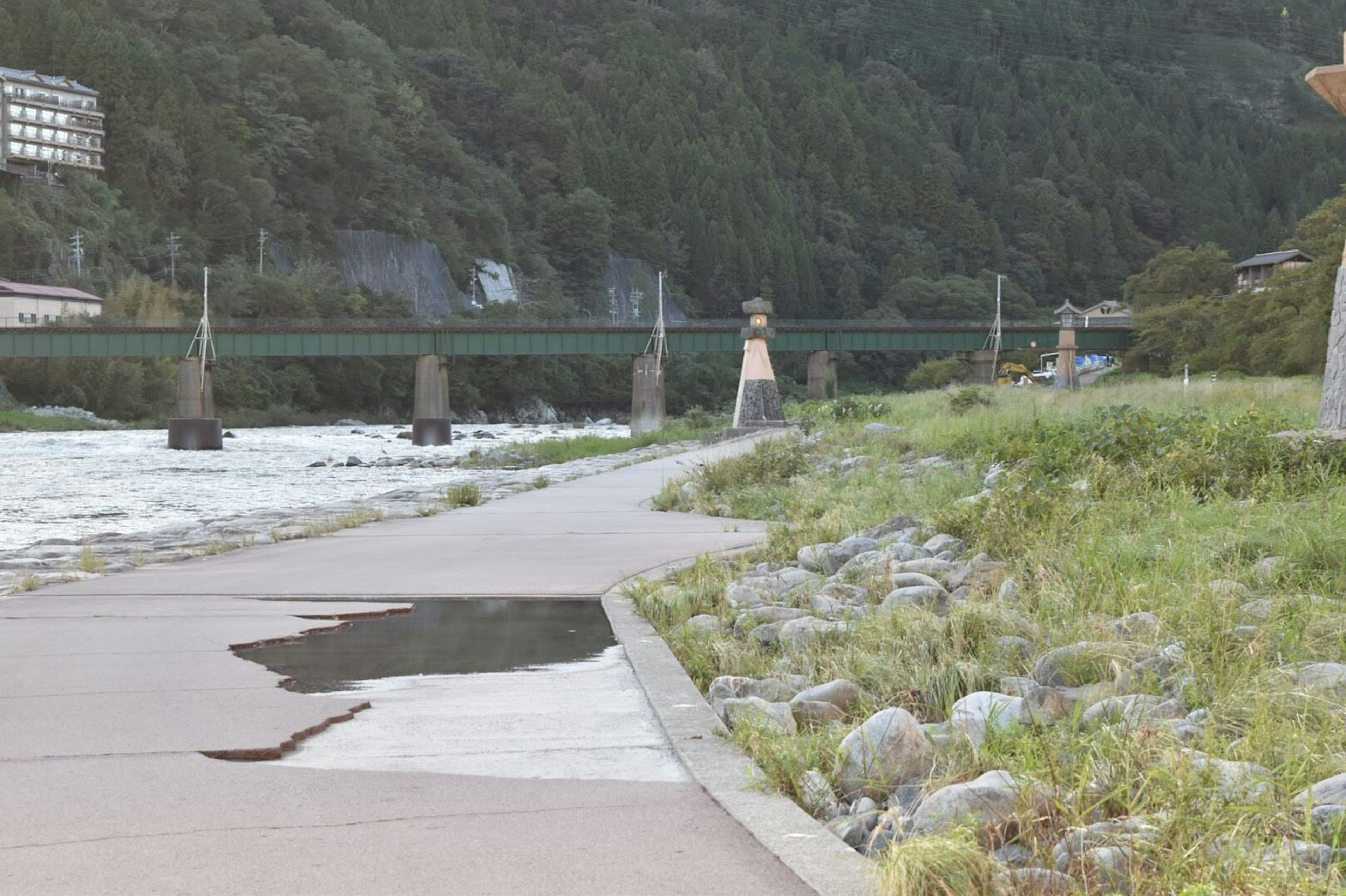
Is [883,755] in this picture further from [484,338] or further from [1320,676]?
[484,338]

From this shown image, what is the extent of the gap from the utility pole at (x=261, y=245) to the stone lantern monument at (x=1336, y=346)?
385ft

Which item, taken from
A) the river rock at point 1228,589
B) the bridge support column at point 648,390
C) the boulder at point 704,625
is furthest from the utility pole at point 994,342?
the river rock at point 1228,589

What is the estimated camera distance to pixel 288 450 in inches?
2817

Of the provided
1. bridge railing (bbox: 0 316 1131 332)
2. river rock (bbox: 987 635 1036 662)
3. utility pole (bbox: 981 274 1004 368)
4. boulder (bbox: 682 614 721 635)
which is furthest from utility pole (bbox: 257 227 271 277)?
river rock (bbox: 987 635 1036 662)

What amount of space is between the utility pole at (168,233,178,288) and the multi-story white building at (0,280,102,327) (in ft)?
30.9

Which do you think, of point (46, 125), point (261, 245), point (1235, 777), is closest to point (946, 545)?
point (1235, 777)

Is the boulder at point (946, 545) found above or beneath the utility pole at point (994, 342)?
beneath

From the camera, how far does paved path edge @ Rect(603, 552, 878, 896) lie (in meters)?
4.36

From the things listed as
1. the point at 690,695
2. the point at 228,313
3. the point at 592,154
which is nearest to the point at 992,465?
the point at 690,695

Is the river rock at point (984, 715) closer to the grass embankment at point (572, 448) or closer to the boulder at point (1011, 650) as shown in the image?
the boulder at point (1011, 650)

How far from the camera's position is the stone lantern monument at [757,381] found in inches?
1443

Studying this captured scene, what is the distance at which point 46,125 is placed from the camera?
429 ft

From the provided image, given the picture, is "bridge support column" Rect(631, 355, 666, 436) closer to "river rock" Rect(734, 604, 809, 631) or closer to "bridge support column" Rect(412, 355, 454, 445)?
"bridge support column" Rect(412, 355, 454, 445)

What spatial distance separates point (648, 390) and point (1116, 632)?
297ft
